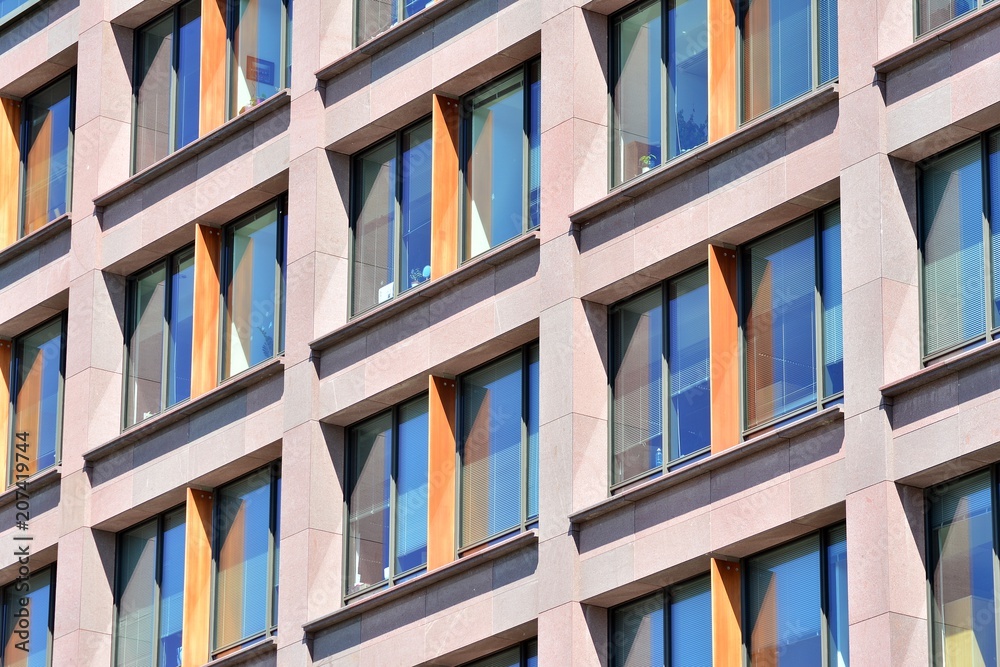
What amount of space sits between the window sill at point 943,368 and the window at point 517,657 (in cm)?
766

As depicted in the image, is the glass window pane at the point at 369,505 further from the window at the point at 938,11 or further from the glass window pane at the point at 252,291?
the window at the point at 938,11

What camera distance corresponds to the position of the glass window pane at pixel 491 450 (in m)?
40.1

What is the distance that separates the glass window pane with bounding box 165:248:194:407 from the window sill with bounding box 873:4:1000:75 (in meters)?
16.0

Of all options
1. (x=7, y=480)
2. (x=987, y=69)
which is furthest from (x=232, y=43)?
(x=987, y=69)

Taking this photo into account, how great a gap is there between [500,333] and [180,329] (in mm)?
9008

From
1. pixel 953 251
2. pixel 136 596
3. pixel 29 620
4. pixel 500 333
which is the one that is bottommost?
pixel 136 596

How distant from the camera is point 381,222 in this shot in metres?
43.7

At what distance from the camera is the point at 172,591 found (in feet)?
150

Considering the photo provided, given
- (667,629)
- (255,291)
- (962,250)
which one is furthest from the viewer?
(255,291)

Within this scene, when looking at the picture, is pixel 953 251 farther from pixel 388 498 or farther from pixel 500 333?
pixel 388 498

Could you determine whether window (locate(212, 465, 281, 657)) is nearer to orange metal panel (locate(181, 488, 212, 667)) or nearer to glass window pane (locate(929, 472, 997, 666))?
orange metal panel (locate(181, 488, 212, 667))

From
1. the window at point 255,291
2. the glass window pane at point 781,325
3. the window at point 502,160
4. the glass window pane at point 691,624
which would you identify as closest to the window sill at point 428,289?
the window at point 502,160

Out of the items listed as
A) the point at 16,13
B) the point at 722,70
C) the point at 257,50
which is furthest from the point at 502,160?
the point at 16,13

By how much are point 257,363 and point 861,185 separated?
539 inches
